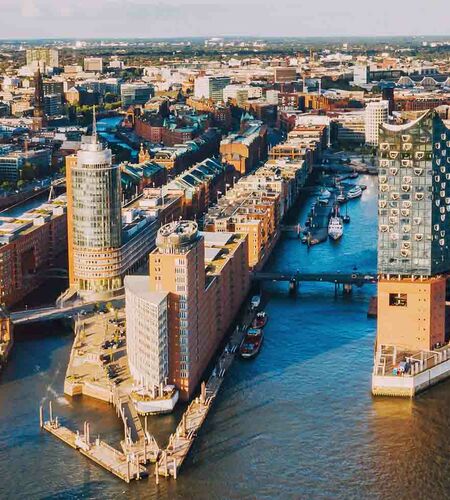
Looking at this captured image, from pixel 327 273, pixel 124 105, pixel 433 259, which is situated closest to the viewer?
pixel 433 259

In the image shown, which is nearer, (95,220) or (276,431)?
(276,431)

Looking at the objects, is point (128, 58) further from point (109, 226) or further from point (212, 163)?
point (109, 226)

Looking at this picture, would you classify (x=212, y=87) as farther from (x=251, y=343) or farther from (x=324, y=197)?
(x=251, y=343)

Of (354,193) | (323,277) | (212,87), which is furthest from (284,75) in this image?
(323,277)

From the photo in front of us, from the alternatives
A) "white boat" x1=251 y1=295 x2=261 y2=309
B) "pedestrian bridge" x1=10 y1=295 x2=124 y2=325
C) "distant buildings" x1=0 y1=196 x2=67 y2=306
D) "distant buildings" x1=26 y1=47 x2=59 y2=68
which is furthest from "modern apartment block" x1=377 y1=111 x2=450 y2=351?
"distant buildings" x1=26 y1=47 x2=59 y2=68

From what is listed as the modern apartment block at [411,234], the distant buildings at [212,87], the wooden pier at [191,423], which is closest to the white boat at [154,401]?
the wooden pier at [191,423]

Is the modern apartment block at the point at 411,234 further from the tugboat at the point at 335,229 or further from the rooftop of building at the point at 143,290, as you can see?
the tugboat at the point at 335,229

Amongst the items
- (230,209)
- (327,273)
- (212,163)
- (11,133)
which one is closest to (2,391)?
(327,273)
